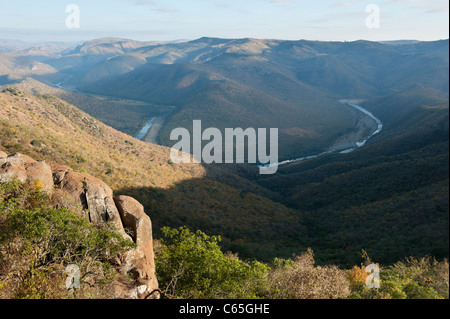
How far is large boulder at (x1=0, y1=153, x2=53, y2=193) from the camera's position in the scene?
1143 centimetres

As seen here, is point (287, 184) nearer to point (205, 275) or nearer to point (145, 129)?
point (205, 275)

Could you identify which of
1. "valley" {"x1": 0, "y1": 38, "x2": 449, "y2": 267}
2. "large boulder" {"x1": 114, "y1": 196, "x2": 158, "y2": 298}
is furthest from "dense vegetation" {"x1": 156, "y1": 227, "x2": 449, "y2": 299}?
"valley" {"x1": 0, "y1": 38, "x2": 449, "y2": 267}

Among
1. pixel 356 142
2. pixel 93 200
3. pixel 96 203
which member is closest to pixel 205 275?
pixel 96 203

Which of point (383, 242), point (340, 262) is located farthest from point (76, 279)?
point (383, 242)

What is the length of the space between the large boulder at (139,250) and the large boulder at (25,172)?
2.91 m

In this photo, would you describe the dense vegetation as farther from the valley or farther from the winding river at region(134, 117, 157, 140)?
the winding river at region(134, 117, 157, 140)

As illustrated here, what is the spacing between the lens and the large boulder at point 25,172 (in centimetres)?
1143

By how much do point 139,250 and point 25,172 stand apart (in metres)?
5.80

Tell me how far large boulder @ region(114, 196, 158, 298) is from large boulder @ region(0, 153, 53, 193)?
2.91 meters

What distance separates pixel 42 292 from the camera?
8.60 metres

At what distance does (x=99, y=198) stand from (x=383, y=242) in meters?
21.9

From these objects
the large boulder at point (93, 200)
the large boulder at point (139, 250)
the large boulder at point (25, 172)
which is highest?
the large boulder at point (25, 172)

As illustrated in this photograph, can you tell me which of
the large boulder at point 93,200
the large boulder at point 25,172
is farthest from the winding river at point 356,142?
the large boulder at point 25,172

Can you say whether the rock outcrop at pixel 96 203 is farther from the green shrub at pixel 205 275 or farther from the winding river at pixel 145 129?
the winding river at pixel 145 129
